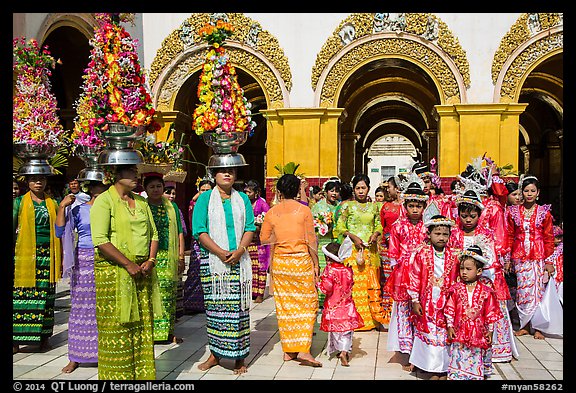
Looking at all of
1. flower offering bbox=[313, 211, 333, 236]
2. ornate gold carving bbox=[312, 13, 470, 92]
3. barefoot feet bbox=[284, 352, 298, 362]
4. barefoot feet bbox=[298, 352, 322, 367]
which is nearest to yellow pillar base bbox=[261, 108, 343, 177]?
ornate gold carving bbox=[312, 13, 470, 92]

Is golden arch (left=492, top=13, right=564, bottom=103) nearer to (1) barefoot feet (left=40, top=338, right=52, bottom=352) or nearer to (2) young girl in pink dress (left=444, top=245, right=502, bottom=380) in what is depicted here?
(2) young girl in pink dress (left=444, top=245, right=502, bottom=380)

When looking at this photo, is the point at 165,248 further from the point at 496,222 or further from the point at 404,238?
the point at 496,222

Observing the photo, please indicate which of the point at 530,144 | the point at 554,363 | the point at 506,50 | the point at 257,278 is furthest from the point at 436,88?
the point at 530,144

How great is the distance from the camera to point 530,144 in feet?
77.7

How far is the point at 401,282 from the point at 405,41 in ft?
31.7

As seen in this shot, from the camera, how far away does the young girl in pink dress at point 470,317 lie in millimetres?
4555

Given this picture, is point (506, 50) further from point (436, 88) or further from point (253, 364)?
point (253, 364)

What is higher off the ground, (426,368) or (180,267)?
(180,267)

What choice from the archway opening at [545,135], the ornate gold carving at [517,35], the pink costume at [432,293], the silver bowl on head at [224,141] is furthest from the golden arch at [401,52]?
the pink costume at [432,293]

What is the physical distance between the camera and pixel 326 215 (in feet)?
24.2

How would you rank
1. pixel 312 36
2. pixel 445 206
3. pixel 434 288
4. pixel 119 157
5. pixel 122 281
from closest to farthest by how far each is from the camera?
pixel 122 281
pixel 119 157
pixel 434 288
pixel 445 206
pixel 312 36

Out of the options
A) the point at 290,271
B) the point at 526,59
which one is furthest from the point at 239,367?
the point at 526,59

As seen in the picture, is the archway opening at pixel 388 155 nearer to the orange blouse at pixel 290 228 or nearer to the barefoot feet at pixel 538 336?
the barefoot feet at pixel 538 336

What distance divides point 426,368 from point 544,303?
8.22 ft
